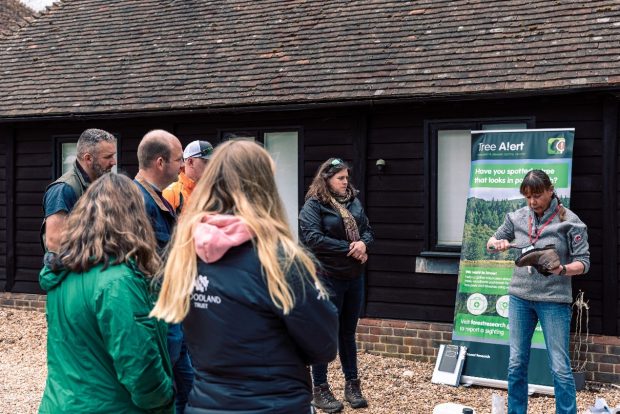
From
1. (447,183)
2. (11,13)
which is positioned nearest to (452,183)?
(447,183)

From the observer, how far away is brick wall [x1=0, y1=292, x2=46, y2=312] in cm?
1177

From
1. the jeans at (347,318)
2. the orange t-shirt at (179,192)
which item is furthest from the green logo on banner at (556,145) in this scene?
the orange t-shirt at (179,192)

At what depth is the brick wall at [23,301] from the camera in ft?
38.6

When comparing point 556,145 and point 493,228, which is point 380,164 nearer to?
point 493,228

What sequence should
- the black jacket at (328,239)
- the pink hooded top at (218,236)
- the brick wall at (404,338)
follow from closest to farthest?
the pink hooded top at (218,236) < the black jacket at (328,239) < the brick wall at (404,338)

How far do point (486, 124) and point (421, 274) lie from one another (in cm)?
180

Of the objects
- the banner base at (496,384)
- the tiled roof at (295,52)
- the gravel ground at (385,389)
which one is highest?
the tiled roof at (295,52)

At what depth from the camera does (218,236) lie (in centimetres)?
275

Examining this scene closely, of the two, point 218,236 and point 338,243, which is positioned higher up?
point 218,236

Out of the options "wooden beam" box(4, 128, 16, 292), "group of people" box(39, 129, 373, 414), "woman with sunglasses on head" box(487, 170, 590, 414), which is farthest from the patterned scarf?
"wooden beam" box(4, 128, 16, 292)

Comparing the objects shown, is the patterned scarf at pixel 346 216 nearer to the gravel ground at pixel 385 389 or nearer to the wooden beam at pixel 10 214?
the gravel ground at pixel 385 389

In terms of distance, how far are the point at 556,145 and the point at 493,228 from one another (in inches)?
39.2

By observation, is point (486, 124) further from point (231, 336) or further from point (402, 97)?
point (231, 336)

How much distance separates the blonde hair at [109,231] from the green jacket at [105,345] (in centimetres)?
5
